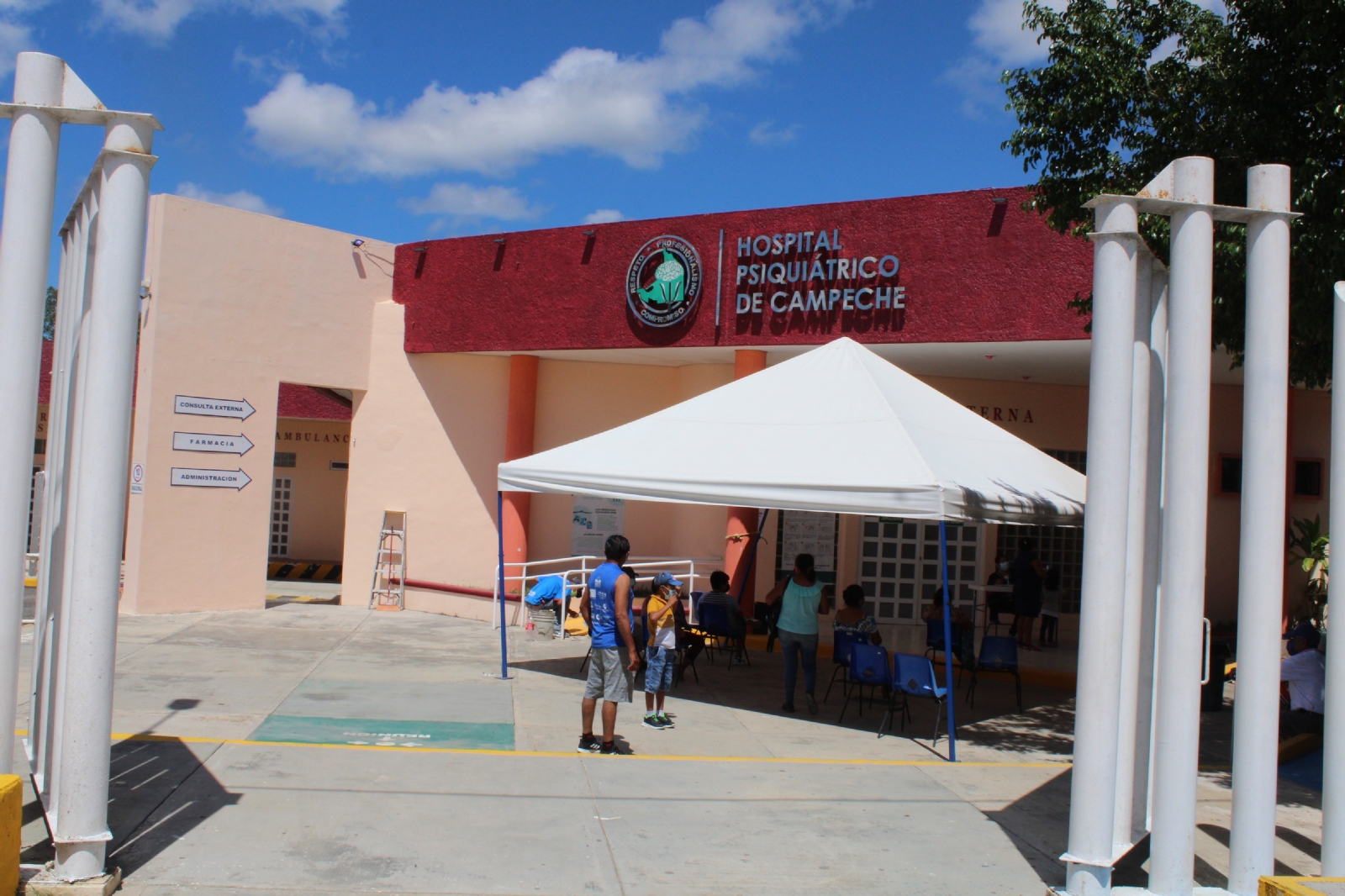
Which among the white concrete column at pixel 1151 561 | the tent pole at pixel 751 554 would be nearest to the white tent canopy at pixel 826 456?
the white concrete column at pixel 1151 561

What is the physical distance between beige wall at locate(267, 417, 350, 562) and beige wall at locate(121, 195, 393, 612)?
8701mm

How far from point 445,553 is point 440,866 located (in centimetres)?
1191

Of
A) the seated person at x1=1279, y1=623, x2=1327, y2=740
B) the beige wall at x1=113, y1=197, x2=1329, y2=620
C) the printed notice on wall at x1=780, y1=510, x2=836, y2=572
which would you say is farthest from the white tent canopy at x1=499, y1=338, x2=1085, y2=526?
the beige wall at x1=113, y1=197, x2=1329, y2=620

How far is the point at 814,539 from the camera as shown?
15.7m

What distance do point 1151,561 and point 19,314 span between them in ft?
17.4

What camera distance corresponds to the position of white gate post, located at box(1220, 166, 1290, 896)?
4.67 metres

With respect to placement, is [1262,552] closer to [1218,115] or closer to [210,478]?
[1218,115]

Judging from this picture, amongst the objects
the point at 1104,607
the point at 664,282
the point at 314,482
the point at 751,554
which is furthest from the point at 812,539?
the point at 314,482

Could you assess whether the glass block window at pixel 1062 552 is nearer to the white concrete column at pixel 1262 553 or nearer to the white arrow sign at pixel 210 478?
the white arrow sign at pixel 210 478

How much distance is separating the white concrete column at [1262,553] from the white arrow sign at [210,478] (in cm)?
1320

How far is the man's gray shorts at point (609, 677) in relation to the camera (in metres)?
7.47

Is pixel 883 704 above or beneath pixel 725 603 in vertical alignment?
beneath

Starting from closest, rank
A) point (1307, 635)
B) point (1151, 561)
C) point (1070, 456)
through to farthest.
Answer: point (1151, 561), point (1307, 635), point (1070, 456)

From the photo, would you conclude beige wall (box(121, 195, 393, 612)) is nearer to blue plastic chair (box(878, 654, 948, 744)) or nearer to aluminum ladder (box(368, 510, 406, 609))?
aluminum ladder (box(368, 510, 406, 609))
